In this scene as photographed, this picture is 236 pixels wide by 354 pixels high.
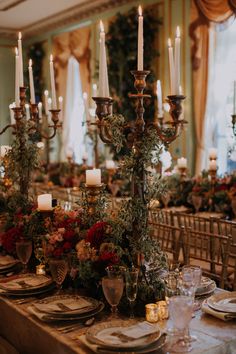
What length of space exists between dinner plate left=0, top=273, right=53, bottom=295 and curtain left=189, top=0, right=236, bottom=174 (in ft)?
15.0

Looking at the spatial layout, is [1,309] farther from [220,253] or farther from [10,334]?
[220,253]

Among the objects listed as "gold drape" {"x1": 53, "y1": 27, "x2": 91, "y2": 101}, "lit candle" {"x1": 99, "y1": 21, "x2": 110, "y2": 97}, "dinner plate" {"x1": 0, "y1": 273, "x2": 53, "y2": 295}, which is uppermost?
"gold drape" {"x1": 53, "y1": 27, "x2": 91, "y2": 101}

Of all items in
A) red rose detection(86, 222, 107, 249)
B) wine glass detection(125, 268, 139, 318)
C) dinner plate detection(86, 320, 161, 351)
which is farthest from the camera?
red rose detection(86, 222, 107, 249)

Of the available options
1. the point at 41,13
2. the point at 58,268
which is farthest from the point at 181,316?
the point at 41,13

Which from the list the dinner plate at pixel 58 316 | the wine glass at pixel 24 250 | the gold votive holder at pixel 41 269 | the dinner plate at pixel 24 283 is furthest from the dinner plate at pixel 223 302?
the wine glass at pixel 24 250

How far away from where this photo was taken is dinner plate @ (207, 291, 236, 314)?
198 cm

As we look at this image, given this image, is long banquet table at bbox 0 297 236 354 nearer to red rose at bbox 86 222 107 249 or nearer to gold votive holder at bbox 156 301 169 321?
gold votive holder at bbox 156 301 169 321

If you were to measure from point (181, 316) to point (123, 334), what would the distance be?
0.71 feet

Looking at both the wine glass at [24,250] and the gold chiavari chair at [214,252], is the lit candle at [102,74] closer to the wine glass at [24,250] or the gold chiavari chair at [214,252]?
the wine glass at [24,250]

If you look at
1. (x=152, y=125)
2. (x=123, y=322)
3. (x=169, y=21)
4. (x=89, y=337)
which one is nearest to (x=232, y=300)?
(x=123, y=322)

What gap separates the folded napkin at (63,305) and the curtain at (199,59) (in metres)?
4.82

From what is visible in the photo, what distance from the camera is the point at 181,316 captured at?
173cm

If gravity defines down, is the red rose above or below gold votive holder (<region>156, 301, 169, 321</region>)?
above

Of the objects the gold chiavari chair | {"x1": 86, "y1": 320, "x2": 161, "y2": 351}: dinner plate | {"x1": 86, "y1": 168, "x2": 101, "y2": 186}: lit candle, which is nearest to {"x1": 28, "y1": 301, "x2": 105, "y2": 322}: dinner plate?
{"x1": 86, "y1": 320, "x2": 161, "y2": 351}: dinner plate
